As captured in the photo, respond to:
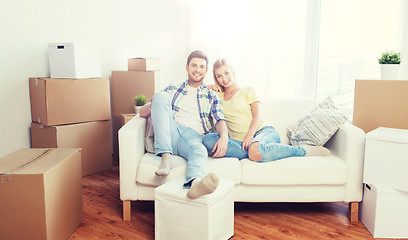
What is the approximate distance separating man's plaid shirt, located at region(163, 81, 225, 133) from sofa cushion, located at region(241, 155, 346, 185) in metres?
0.45

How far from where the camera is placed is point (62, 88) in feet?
9.40

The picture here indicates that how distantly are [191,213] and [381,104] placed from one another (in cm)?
148

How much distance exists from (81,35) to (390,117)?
251 cm

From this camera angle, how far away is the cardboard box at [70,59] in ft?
9.42

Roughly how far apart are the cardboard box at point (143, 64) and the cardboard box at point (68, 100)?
15.3 inches

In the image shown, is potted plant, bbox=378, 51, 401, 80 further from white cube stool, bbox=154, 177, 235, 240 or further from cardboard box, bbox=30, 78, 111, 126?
cardboard box, bbox=30, 78, 111, 126

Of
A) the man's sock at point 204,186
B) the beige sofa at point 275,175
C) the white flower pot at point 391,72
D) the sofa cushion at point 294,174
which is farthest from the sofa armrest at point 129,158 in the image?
the white flower pot at point 391,72

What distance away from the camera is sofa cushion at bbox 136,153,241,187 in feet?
6.93

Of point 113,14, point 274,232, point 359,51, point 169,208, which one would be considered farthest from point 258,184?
point 113,14

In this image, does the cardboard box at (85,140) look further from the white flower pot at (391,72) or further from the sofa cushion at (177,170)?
the white flower pot at (391,72)

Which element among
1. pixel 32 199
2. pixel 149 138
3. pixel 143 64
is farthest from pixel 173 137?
pixel 143 64

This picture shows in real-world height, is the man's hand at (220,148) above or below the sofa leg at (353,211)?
above

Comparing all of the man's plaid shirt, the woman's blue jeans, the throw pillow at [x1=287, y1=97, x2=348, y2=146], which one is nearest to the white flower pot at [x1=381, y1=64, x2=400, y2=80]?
the throw pillow at [x1=287, y1=97, x2=348, y2=146]

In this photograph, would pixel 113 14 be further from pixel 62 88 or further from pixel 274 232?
pixel 274 232
